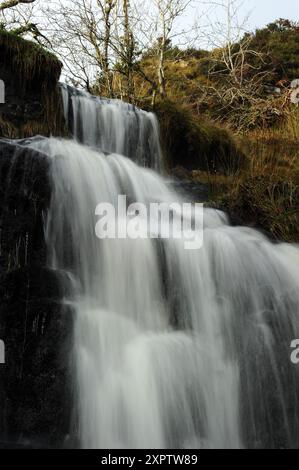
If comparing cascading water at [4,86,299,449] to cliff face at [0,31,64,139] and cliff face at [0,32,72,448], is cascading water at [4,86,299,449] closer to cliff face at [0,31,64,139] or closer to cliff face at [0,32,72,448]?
cliff face at [0,32,72,448]

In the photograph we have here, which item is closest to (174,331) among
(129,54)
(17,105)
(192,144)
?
(17,105)

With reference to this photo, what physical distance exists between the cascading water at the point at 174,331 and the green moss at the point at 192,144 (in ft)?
8.03

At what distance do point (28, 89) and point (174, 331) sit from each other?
3.88 metres

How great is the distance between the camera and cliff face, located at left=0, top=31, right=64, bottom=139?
19.0 ft

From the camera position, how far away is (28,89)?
596 cm

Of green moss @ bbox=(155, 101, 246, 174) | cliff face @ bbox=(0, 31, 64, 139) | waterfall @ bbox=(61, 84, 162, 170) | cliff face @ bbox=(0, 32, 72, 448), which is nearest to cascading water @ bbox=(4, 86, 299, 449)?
cliff face @ bbox=(0, 32, 72, 448)

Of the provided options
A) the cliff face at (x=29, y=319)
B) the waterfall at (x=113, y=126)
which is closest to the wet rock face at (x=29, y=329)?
the cliff face at (x=29, y=319)

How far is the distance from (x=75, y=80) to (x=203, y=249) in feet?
28.3

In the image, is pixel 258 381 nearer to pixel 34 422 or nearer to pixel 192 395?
pixel 192 395

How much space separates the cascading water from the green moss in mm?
2447

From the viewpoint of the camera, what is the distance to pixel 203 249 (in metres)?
4.45

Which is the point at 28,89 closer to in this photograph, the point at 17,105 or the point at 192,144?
the point at 17,105

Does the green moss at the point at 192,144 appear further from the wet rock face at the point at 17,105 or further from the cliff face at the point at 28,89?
the wet rock face at the point at 17,105
